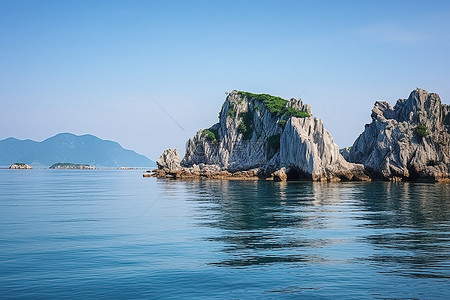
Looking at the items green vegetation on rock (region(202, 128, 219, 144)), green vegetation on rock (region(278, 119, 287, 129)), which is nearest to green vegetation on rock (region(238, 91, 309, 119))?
green vegetation on rock (region(278, 119, 287, 129))

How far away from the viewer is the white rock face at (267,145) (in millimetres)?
107688

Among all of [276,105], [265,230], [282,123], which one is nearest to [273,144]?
[282,123]

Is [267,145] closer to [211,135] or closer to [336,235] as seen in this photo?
[211,135]

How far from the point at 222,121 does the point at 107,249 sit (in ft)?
464

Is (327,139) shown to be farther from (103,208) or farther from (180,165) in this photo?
(103,208)

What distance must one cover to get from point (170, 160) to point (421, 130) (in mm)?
76302

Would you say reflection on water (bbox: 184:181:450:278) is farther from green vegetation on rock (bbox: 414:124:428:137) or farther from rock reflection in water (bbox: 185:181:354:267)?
green vegetation on rock (bbox: 414:124:428:137)

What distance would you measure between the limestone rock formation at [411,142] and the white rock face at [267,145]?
7.18 m

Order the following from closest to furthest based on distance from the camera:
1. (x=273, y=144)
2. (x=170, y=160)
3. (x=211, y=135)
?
1. (x=273, y=144)
2. (x=170, y=160)
3. (x=211, y=135)

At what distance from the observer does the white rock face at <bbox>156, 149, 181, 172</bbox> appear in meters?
151

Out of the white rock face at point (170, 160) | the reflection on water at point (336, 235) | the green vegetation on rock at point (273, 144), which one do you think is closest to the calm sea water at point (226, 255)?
the reflection on water at point (336, 235)

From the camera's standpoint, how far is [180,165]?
15700 cm

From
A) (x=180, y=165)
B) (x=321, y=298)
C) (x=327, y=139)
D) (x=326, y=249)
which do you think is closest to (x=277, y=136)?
(x=327, y=139)

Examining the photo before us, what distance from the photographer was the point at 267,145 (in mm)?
138250
